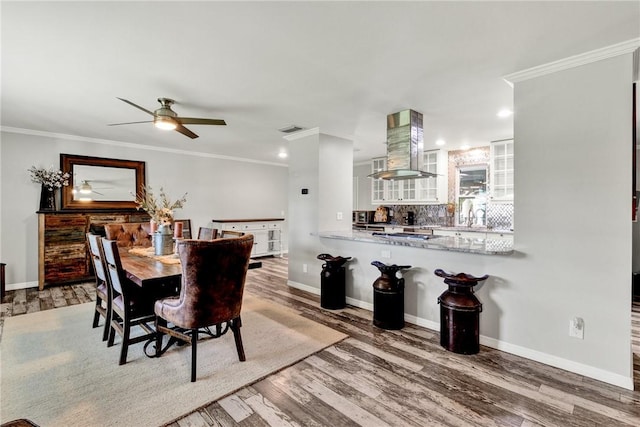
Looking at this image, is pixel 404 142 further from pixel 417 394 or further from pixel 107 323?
pixel 107 323

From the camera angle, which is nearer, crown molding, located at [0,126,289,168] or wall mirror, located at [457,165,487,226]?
crown molding, located at [0,126,289,168]

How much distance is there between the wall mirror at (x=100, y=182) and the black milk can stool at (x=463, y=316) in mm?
Answer: 5696

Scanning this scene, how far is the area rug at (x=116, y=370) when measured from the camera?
191cm

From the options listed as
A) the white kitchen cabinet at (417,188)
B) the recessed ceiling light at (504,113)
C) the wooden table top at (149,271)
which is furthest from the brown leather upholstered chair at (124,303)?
the white kitchen cabinet at (417,188)

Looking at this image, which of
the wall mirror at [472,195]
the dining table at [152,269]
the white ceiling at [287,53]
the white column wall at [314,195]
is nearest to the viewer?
the white ceiling at [287,53]

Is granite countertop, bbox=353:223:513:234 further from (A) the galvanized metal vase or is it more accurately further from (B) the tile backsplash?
(A) the galvanized metal vase

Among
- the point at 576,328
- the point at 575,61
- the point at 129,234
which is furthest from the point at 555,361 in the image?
the point at 129,234

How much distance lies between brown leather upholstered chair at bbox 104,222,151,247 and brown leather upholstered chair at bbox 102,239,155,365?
4.36ft

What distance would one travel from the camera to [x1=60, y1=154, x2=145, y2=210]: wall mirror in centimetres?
499

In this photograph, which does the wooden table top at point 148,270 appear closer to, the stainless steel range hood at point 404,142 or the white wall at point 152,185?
the stainless steel range hood at point 404,142

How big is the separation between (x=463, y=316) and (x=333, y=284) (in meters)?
1.63

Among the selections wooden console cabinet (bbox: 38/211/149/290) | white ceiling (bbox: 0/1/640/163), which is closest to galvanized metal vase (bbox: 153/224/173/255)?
white ceiling (bbox: 0/1/640/163)

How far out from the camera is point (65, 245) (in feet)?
15.6

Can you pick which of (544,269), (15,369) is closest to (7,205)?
(15,369)
